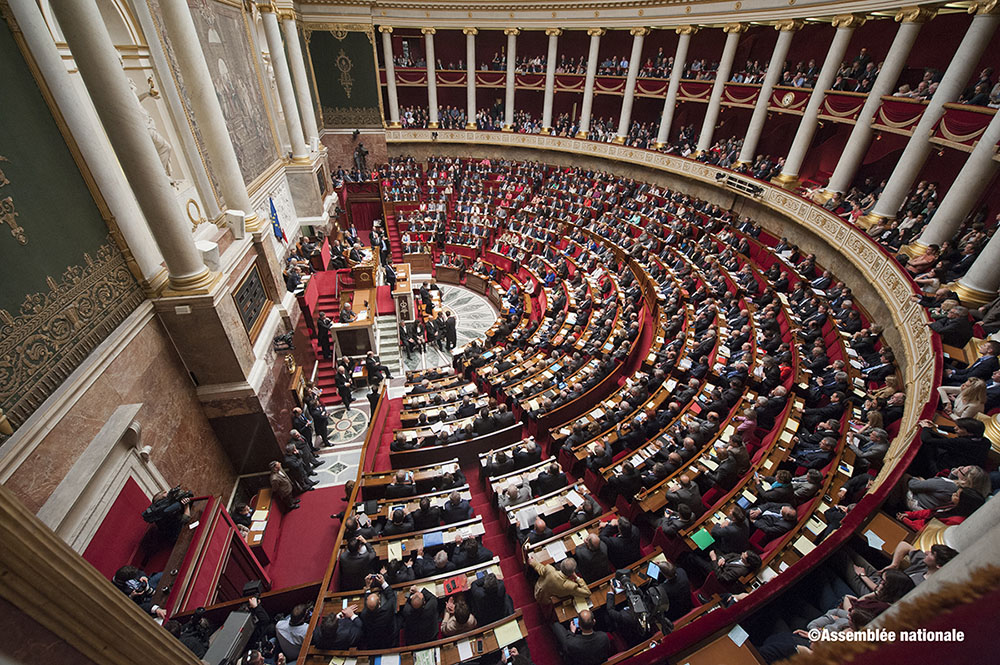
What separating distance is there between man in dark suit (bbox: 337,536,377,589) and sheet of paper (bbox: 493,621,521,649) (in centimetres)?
200

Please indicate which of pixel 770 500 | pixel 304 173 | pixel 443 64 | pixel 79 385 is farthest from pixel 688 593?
pixel 443 64

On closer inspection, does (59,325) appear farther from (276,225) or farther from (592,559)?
(276,225)

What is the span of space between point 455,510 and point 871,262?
10.6 metres

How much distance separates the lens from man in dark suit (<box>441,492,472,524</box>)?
21.6ft

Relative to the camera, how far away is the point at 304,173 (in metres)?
15.6

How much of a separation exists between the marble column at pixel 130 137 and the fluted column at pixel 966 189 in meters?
14.1

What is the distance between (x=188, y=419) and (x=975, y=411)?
35.8 feet

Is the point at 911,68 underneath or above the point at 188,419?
above

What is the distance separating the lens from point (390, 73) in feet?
75.8

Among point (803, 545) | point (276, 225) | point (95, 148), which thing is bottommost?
point (803, 545)

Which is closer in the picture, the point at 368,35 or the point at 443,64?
the point at 368,35

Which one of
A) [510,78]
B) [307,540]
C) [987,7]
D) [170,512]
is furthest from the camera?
[510,78]

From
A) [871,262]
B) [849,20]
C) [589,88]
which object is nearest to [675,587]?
[871,262]

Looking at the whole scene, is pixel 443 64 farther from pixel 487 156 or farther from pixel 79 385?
pixel 79 385
